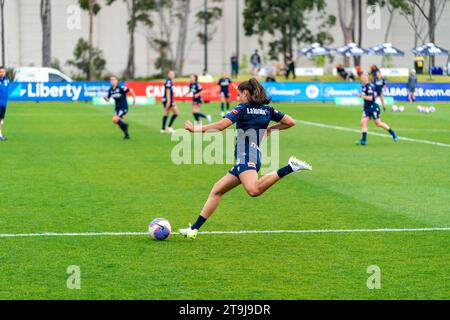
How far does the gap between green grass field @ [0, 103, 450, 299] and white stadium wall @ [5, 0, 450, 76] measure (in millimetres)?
64094

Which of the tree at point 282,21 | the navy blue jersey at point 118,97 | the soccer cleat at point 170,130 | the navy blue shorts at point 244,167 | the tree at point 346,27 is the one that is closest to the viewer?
the navy blue shorts at point 244,167

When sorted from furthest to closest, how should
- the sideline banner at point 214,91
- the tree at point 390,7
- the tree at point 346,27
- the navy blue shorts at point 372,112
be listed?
the tree at point 390,7, the tree at point 346,27, the sideline banner at point 214,91, the navy blue shorts at point 372,112

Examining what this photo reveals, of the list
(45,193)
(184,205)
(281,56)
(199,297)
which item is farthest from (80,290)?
(281,56)

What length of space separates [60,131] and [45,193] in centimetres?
1751

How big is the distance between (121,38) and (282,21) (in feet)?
49.1

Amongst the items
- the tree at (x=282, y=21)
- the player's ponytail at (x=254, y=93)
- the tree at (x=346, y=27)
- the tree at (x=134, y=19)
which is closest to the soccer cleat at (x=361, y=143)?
the player's ponytail at (x=254, y=93)

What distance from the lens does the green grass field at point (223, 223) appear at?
10102 mm

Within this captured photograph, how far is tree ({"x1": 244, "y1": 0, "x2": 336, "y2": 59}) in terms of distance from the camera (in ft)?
296

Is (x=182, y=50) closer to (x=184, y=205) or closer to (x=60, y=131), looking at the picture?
(x=60, y=131)

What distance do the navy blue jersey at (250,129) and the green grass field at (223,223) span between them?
111cm

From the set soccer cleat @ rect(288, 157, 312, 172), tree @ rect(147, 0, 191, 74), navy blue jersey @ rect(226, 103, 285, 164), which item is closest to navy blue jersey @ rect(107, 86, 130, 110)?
navy blue jersey @ rect(226, 103, 285, 164)

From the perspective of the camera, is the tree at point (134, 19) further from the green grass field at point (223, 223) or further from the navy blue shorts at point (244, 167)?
the navy blue shorts at point (244, 167)

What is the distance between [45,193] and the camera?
17656 millimetres

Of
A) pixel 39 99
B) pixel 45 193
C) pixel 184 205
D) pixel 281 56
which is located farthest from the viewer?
pixel 281 56
